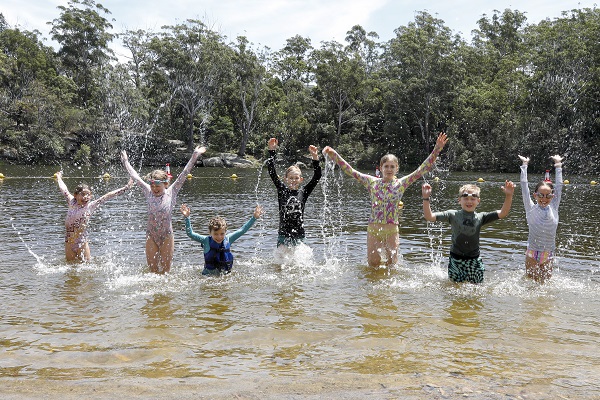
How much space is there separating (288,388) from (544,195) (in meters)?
5.49

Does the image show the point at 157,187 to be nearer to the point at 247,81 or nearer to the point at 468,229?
the point at 468,229

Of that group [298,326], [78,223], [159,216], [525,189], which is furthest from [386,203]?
[78,223]

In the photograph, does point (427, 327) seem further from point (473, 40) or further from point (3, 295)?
point (473, 40)

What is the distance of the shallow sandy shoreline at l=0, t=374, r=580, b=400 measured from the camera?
13.3 feet

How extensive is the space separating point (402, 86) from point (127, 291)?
53745 mm

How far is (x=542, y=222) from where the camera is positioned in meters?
7.90

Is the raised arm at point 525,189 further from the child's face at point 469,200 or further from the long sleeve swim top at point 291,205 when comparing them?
Answer: the long sleeve swim top at point 291,205

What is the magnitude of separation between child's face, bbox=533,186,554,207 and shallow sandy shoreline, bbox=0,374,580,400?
4.29 m

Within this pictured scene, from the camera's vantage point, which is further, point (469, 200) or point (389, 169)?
point (389, 169)

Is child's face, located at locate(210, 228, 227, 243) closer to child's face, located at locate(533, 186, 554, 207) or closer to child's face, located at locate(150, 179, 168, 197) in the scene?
child's face, located at locate(150, 179, 168, 197)

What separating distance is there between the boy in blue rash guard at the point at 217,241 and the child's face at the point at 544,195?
13.8 ft

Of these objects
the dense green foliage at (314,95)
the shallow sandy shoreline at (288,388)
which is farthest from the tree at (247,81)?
the shallow sandy shoreline at (288,388)

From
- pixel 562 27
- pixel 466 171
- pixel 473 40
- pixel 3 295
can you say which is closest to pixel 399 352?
pixel 3 295

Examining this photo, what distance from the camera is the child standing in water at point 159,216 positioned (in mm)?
8227
